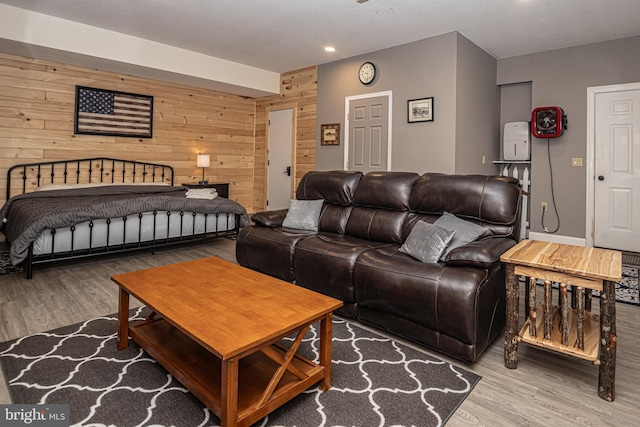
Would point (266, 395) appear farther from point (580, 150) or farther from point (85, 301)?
point (580, 150)

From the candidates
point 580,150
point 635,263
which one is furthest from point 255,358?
point 580,150

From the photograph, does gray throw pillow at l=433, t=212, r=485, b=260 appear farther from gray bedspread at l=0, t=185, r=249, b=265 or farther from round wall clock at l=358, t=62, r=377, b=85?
round wall clock at l=358, t=62, r=377, b=85

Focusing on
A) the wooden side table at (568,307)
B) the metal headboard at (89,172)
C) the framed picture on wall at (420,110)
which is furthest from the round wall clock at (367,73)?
the wooden side table at (568,307)

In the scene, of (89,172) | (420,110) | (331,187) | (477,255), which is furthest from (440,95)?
(89,172)

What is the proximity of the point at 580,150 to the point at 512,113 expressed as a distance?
3.63 ft

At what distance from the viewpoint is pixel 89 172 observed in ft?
17.8

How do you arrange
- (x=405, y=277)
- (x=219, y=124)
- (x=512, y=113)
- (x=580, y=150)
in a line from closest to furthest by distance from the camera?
(x=405, y=277) < (x=580, y=150) < (x=512, y=113) < (x=219, y=124)

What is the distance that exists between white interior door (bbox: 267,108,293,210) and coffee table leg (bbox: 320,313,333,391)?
5.00 metres

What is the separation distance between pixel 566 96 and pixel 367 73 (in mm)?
2741

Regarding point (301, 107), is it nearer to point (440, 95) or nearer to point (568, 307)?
point (440, 95)

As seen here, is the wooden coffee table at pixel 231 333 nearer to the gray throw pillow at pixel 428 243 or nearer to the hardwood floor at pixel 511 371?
the hardwood floor at pixel 511 371

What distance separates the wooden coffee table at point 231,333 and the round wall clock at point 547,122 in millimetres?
4789

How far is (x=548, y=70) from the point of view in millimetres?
5215

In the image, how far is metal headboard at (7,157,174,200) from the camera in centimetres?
493
